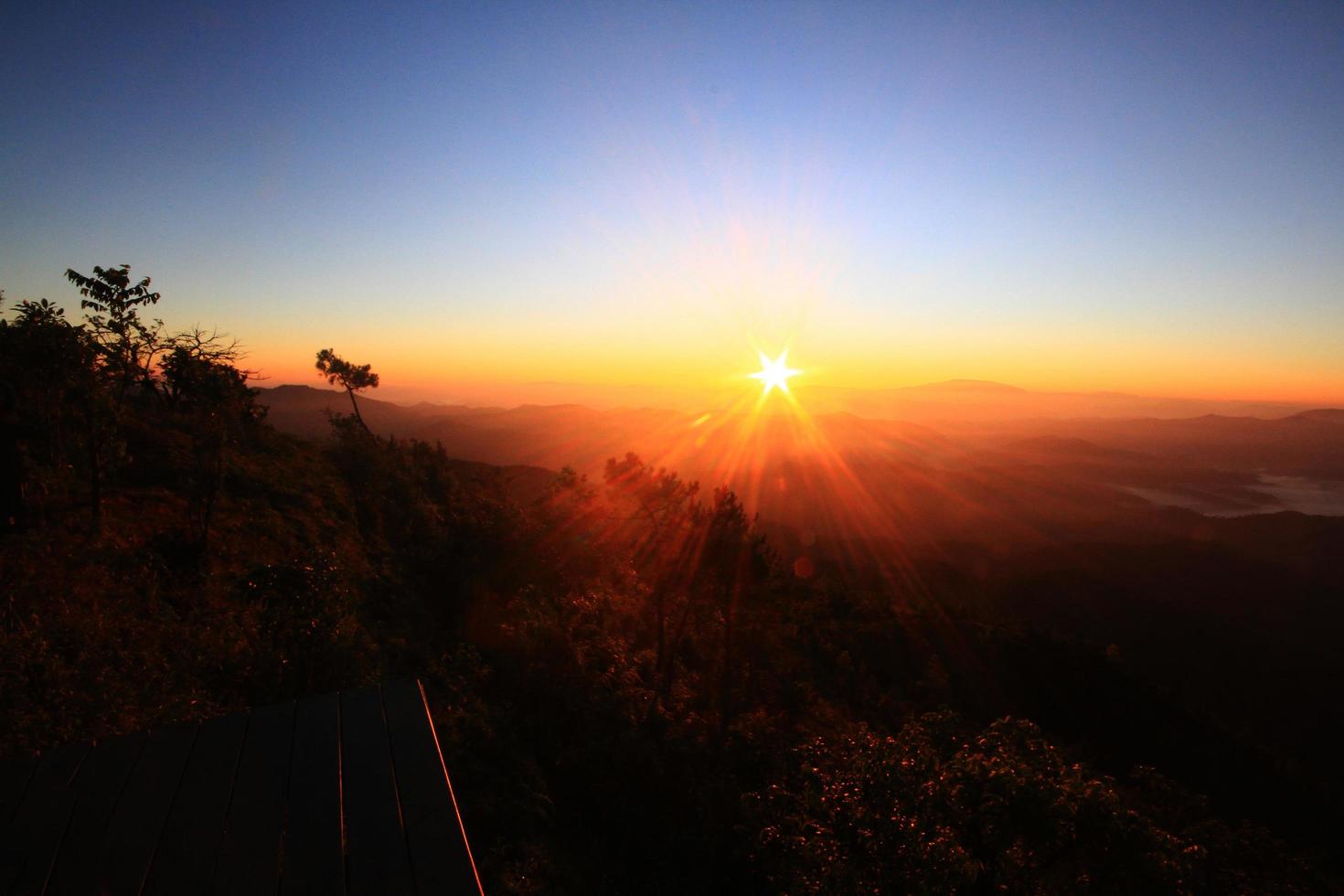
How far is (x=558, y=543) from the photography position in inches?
1063

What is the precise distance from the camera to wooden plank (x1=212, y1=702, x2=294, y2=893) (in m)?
2.83

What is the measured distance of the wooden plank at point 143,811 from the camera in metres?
2.81

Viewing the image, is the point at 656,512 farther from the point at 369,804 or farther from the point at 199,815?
the point at 199,815

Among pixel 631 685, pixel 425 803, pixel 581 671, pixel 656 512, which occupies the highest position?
pixel 425 803

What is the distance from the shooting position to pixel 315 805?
10.7 feet

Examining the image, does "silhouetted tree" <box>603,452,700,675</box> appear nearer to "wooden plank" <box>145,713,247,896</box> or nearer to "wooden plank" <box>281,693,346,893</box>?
"wooden plank" <box>281,693,346,893</box>

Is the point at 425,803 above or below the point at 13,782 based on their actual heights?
below

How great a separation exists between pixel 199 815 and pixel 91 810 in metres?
0.65

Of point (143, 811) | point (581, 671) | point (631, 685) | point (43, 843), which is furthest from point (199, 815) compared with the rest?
point (631, 685)

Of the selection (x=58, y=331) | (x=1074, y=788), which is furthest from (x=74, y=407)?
(x=1074, y=788)

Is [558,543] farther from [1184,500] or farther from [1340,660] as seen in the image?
[1184,500]

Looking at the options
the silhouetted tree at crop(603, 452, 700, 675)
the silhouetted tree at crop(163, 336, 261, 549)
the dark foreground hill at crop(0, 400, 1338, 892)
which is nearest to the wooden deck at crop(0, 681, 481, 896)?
the dark foreground hill at crop(0, 400, 1338, 892)

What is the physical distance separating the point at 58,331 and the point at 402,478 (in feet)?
60.6

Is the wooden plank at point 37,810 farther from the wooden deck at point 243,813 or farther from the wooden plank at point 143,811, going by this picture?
the wooden plank at point 143,811
